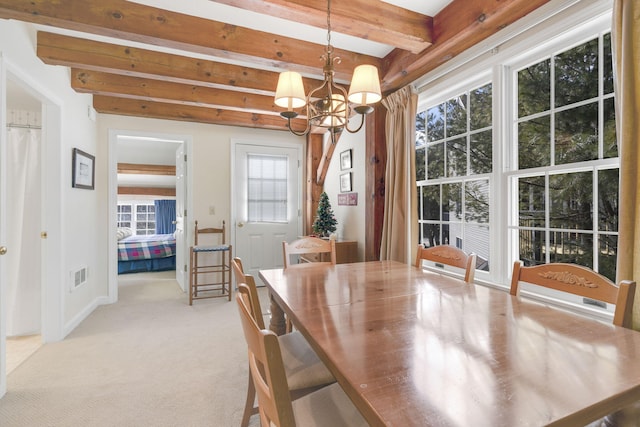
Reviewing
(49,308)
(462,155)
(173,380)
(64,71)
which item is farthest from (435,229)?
(64,71)

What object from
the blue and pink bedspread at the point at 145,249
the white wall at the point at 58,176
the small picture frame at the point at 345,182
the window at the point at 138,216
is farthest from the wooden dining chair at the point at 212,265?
the window at the point at 138,216

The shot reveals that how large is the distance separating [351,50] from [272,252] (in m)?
2.84

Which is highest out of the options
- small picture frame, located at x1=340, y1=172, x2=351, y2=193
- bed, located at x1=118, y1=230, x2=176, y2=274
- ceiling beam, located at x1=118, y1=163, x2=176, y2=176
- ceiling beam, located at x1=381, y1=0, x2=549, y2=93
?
ceiling beam, located at x1=381, y1=0, x2=549, y2=93

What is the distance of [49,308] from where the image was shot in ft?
8.50

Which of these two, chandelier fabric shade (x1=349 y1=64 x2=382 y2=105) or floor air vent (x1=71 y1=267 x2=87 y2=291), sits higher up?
chandelier fabric shade (x1=349 y1=64 x2=382 y2=105)

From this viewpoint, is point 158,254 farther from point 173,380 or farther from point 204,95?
point 173,380

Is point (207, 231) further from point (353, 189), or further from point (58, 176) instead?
point (353, 189)

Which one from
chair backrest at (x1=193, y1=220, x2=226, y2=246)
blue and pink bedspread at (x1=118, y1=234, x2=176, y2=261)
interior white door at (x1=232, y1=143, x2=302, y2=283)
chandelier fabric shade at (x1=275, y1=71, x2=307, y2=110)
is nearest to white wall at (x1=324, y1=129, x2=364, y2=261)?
interior white door at (x1=232, y1=143, x2=302, y2=283)

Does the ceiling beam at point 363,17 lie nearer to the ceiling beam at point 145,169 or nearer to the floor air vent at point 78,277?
the floor air vent at point 78,277

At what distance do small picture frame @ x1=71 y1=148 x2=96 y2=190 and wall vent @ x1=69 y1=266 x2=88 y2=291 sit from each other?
85 cm

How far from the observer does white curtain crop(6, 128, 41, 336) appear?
270 cm

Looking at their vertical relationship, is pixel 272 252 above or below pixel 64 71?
below

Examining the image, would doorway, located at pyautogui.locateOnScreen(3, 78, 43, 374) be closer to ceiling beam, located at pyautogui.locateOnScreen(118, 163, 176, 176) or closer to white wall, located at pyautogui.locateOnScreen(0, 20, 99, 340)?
white wall, located at pyautogui.locateOnScreen(0, 20, 99, 340)

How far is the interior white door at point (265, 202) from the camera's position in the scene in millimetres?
4270
